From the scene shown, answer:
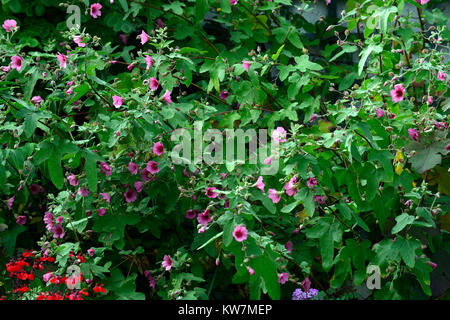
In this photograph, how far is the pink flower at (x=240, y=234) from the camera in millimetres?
2043

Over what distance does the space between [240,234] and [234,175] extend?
1.35ft

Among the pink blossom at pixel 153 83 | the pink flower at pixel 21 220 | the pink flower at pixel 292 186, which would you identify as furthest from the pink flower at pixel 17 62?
the pink flower at pixel 292 186

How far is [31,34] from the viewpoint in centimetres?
348

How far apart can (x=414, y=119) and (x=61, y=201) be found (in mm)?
1522

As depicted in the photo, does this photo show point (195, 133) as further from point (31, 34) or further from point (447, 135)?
point (31, 34)

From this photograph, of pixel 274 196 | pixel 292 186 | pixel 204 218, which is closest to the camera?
pixel 292 186

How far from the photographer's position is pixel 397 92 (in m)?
2.39

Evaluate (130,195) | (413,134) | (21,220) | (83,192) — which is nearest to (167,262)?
(130,195)

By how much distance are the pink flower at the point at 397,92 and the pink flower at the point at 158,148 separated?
0.97 metres

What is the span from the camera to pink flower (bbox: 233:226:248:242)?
2.04 metres

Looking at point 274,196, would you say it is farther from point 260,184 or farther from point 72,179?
point 72,179

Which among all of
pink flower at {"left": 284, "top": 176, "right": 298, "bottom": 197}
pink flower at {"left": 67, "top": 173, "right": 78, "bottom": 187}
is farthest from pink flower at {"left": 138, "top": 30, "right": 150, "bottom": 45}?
pink flower at {"left": 284, "top": 176, "right": 298, "bottom": 197}

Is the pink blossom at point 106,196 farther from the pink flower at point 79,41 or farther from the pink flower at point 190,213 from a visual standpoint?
the pink flower at point 79,41

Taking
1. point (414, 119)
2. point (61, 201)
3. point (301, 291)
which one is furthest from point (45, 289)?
point (414, 119)
